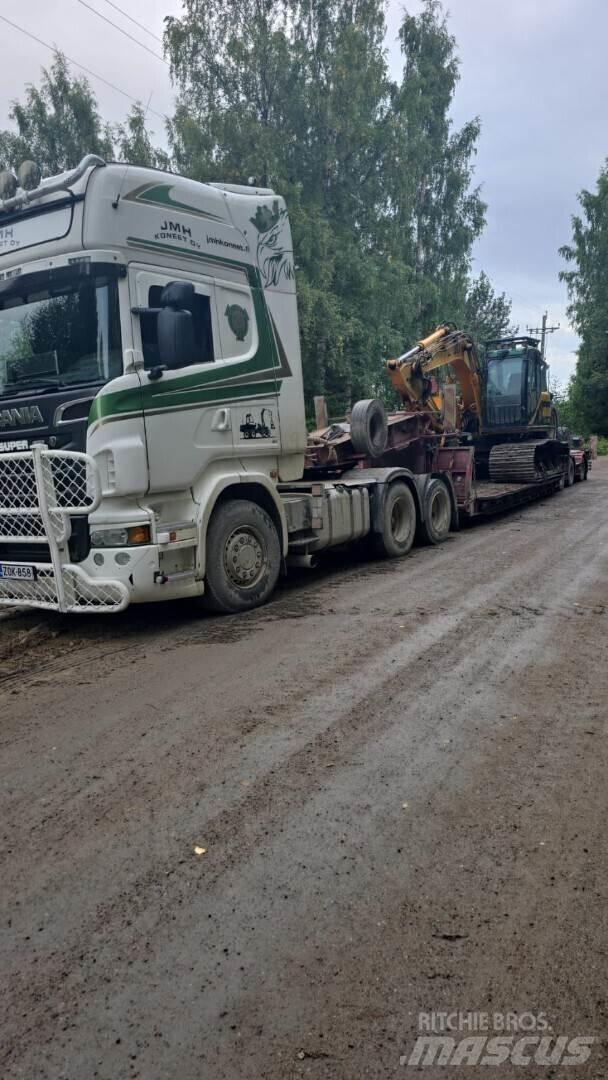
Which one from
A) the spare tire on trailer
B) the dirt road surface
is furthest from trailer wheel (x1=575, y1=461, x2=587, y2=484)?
the dirt road surface

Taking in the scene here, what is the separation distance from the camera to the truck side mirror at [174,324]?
5879mm

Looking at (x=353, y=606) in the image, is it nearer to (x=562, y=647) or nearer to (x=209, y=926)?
(x=562, y=647)

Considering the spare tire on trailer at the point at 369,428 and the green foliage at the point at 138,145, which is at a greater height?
the green foliage at the point at 138,145

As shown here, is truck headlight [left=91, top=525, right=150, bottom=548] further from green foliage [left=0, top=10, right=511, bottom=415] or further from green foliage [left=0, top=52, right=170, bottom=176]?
green foliage [left=0, top=52, right=170, bottom=176]

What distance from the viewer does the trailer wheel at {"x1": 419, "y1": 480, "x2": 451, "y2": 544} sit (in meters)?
10.7

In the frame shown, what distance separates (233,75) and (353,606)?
76.7 feet

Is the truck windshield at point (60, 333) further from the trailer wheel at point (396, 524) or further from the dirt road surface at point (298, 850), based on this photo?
the trailer wheel at point (396, 524)

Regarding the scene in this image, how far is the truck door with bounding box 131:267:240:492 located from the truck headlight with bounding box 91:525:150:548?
403 millimetres

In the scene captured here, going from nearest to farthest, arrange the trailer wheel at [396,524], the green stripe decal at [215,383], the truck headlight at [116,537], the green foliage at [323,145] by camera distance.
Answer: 1. the green stripe decal at [215,383]
2. the truck headlight at [116,537]
3. the trailer wheel at [396,524]
4. the green foliage at [323,145]

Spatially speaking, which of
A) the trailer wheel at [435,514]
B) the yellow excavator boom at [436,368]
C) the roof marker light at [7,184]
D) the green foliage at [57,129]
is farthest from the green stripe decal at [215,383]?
the green foliage at [57,129]

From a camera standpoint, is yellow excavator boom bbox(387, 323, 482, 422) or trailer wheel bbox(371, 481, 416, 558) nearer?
trailer wheel bbox(371, 481, 416, 558)

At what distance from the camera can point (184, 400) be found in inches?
248

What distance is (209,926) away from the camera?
2492 millimetres

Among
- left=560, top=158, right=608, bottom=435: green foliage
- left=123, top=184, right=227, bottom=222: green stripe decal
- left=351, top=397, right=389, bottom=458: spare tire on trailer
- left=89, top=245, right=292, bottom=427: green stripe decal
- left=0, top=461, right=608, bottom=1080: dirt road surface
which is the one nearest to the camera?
left=0, top=461, right=608, bottom=1080: dirt road surface
